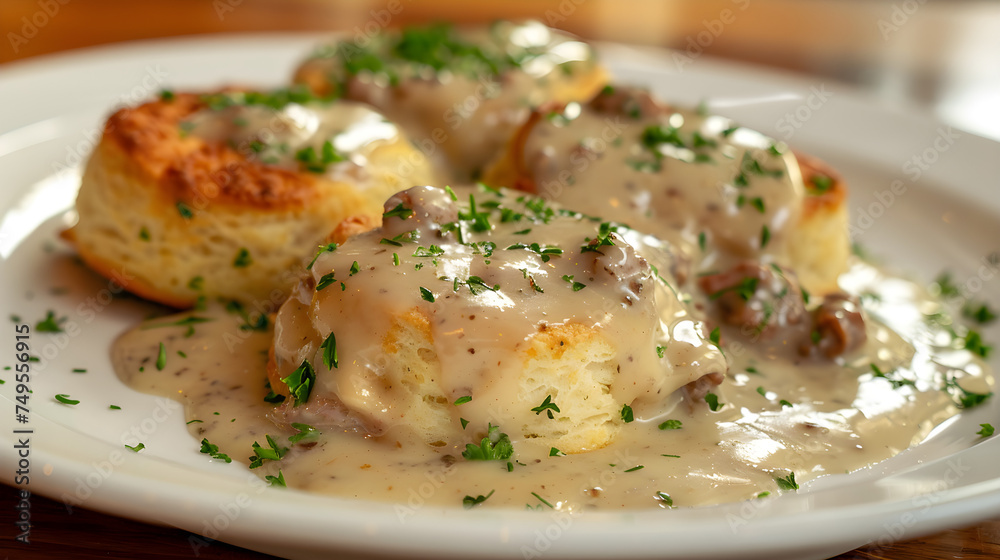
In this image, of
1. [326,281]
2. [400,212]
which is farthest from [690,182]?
[326,281]

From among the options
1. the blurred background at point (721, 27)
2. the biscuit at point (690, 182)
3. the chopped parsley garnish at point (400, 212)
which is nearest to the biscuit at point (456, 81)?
the biscuit at point (690, 182)

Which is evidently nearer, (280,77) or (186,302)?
(186,302)

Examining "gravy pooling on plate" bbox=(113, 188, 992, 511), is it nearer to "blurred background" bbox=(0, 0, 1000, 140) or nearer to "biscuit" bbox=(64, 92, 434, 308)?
"biscuit" bbox=(64, 92, 434, 308)

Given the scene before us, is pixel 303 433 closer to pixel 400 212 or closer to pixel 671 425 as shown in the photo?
pixel 400 212

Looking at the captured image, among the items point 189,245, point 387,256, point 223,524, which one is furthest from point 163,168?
point 223,524

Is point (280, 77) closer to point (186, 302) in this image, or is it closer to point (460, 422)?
point (186, 302)

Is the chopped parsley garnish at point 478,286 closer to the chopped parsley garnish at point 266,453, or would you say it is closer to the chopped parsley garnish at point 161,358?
the chopped parsley garnish at point 266,453

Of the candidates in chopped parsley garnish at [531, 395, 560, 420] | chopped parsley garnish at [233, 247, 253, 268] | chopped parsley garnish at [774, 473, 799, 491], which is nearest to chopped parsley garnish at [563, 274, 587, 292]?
chopped parsley garnish at [531, 395, 560, 420]
